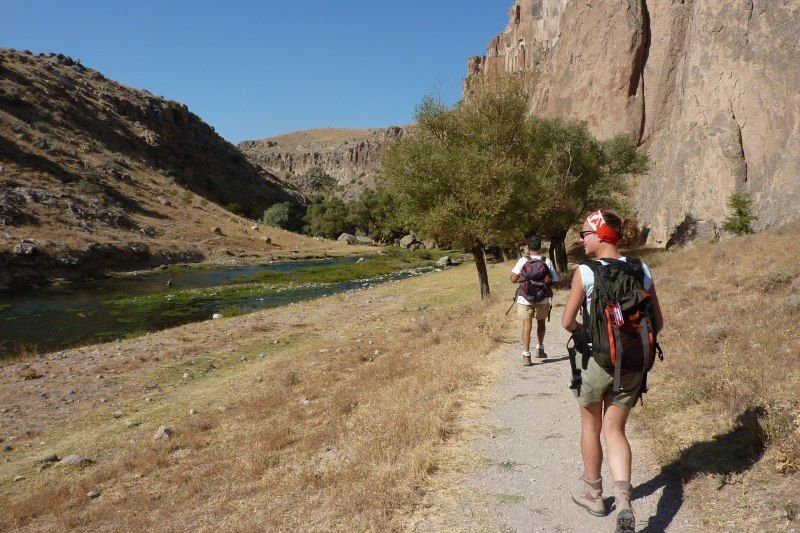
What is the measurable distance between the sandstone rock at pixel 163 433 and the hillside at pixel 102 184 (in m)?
34.6

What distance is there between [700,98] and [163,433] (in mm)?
36924

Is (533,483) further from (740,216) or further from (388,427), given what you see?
(740,216)

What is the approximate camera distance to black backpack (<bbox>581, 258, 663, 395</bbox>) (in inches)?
163

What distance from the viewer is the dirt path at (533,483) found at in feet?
15.2

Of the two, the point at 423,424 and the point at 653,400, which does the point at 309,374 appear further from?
A: the point at 653,400

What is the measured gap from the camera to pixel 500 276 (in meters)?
32.0

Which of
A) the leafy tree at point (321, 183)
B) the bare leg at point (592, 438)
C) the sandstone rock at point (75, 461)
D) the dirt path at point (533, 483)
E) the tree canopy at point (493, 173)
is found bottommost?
the sandstone rock at point (75, 461)

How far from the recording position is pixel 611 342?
4.14 meters

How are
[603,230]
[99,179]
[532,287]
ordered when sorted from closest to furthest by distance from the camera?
[603,230], [532,287], [99,179]

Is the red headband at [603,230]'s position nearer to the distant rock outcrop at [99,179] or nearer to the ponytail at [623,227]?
the ponytail at [623,227]

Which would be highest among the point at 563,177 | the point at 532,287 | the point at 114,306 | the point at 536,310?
the point at 563,177

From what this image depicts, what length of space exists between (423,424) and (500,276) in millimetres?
25850

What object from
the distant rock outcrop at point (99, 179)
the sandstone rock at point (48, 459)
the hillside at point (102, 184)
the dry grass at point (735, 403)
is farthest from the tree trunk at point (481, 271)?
the hillside at point (102, 184)

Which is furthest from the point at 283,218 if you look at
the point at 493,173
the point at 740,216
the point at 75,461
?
the point at 75,461
